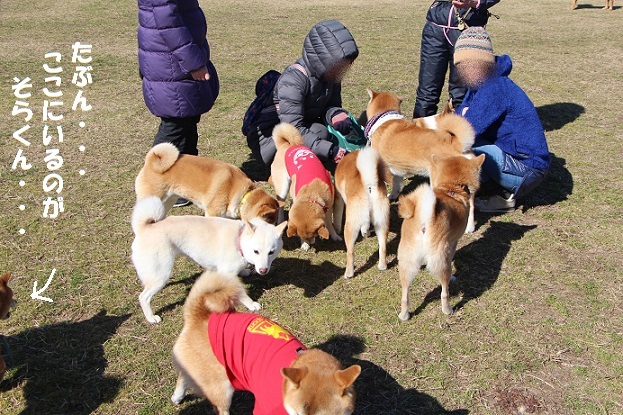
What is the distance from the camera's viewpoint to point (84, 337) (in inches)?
124

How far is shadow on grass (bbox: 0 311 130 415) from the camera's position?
273 cm

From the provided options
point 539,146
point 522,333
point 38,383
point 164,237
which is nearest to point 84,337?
point 38,383

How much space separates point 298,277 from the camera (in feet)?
12.3

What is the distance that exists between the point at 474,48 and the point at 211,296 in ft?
10.6

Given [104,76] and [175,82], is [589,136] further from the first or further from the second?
[104,76]

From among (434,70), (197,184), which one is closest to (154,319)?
(197,184)

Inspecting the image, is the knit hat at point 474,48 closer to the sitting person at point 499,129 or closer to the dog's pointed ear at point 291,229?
the sitting person at point 499,129

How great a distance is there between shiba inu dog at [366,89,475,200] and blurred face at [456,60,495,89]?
1.41ft

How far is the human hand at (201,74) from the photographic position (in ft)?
13.6

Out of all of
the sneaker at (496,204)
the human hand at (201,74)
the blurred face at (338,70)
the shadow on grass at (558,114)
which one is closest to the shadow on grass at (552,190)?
the sneaker at (496,204)

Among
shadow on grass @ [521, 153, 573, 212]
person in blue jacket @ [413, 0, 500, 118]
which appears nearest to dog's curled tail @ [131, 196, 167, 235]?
shadow on grass @ [521, 153, 573, 212]

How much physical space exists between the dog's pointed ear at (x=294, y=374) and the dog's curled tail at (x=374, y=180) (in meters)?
1.79

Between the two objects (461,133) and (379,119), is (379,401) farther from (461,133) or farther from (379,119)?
(379,119)

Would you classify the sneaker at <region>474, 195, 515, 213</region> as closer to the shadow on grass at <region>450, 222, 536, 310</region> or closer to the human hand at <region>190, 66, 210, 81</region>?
the shadow on grass at <region>450, 222, 536, 310</region>
